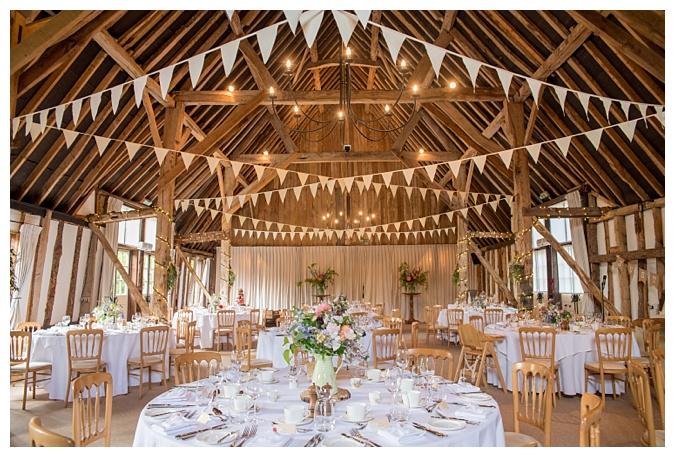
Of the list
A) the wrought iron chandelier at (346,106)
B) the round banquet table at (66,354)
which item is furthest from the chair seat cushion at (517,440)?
the round banquet table at (66,354)

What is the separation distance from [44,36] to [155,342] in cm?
406

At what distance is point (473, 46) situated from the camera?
8.34m

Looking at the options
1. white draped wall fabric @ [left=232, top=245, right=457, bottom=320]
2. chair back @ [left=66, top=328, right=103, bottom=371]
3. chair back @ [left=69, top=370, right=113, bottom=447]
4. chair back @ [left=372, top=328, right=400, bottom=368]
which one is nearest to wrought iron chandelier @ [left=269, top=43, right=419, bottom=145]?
chair back @ [left=372, top=328, right=400, bottom=368]

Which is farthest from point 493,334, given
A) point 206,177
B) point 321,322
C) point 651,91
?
point 206,177

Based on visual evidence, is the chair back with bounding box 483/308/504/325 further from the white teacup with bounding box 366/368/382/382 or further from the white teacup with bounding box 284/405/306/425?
the white teacup with bounding box 284/405/306/425

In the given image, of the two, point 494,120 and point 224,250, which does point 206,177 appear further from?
point 494,120

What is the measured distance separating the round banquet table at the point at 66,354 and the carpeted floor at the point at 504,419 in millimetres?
163

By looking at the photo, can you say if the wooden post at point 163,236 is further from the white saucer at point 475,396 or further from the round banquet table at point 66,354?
the white saucer at point 475,396

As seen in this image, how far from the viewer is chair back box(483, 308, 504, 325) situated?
941 cm

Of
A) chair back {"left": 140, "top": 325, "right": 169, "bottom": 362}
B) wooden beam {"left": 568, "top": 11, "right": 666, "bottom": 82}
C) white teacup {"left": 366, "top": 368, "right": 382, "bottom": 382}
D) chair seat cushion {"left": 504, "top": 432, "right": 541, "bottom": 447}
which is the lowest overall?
chair seat cushion {"left": 504, "top": 432, "right": 541, "bottom": 447}

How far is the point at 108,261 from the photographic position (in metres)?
10.9

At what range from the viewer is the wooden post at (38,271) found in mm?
8508

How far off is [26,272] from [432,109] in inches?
332

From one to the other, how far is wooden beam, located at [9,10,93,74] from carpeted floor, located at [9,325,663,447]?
3.57 metres
